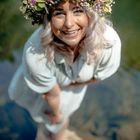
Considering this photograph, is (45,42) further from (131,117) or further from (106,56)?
(131,117)

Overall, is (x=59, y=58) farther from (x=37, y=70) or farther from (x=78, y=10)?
(x=78, y=10)

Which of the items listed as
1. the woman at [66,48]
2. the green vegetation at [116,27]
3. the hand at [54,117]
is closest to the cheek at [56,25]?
the woman at [66,48]

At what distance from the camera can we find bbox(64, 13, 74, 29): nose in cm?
136

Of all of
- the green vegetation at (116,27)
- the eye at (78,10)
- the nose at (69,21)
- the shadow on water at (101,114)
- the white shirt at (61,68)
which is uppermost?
the eye at (78,10)

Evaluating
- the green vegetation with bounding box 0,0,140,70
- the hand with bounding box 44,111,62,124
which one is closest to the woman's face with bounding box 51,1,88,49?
the hand with bounding box 44,111,62,124

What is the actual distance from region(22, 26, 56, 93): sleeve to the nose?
155 mm

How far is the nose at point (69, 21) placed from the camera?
1.36 meters

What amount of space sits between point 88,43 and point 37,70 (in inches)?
7.1

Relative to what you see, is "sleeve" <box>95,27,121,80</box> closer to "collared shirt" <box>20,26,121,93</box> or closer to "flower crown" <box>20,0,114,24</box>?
"collared shirt" <box>20,26,121,93</box>

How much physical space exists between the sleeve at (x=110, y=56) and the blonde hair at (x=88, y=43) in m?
0.03

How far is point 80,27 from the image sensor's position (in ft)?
4.63

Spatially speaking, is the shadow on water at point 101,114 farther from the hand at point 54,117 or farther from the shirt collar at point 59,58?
the shirt collar at point 59,58

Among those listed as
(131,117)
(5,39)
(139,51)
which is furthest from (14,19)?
(131,117)

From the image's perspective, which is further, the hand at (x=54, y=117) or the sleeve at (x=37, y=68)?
the hand at (x=54, y=117)
